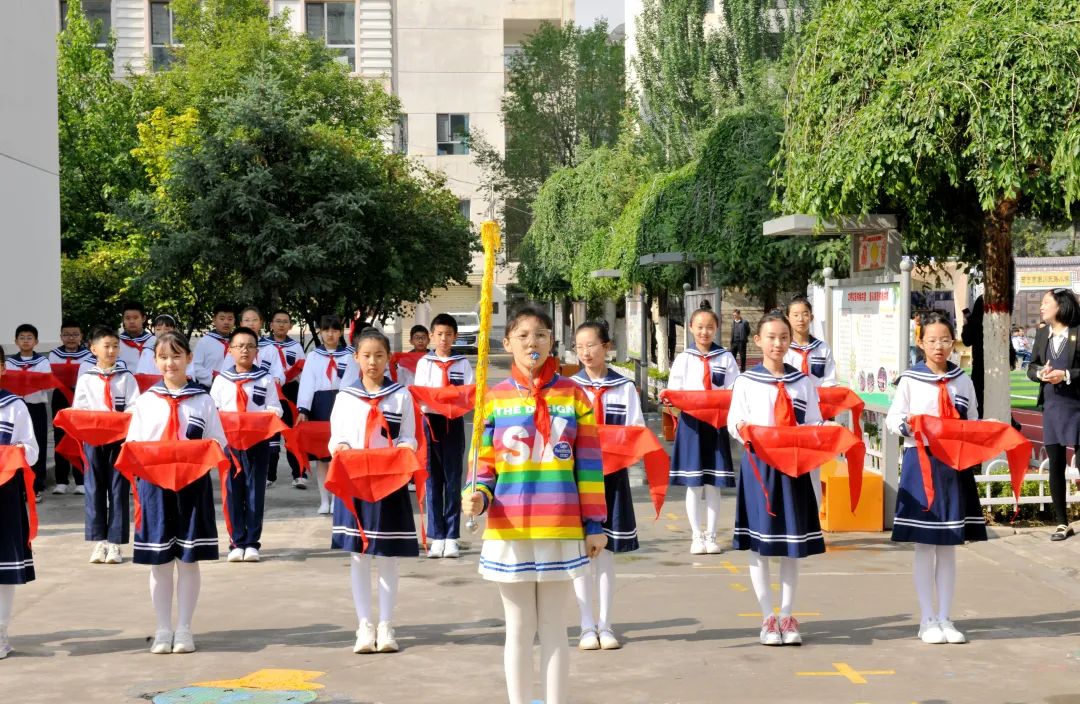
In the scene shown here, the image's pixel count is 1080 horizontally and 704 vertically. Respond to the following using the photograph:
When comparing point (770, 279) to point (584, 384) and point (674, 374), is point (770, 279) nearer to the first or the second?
point (674, 374)

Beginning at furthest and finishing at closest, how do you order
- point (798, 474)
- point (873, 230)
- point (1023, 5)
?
1. point (873, 230)
2. point (1023, 5)
3. point (798, 474)

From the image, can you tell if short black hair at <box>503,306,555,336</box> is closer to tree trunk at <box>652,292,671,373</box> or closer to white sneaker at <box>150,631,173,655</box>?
white sneaker at <box>150,631,173,655</box>

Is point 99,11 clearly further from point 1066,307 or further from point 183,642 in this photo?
point 183,642

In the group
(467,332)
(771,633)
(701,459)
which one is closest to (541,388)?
(771,633)

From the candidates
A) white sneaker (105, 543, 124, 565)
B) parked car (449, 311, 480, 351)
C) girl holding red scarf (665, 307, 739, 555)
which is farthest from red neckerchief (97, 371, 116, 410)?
parked car (449, 311, 480, 351)

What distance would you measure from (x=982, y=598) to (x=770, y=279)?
12581mm

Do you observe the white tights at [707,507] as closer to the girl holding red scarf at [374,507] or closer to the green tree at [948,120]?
the green tree at [948,120]

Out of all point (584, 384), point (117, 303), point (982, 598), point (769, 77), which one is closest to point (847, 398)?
point (982, 598)

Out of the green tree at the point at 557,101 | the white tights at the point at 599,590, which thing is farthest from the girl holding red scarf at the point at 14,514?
the green tree at the point at 557,101

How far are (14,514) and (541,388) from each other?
11.8 feet

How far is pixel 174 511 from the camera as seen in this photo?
7492 millimetres

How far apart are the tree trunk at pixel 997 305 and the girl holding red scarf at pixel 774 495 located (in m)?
5.23

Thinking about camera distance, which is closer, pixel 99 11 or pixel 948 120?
pixel 948 120

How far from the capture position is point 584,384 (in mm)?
8195
